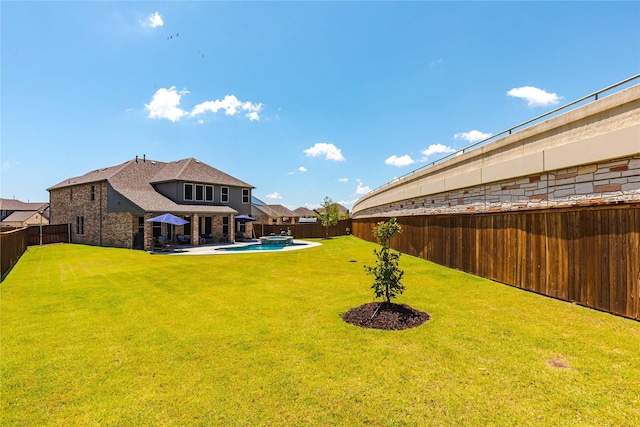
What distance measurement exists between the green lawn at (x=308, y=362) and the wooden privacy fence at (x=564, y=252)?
0.49 metres

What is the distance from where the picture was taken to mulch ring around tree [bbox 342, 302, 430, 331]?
21.3 feet

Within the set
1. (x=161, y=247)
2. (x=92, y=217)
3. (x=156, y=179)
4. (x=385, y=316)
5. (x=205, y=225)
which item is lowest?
(x=385, y=316)

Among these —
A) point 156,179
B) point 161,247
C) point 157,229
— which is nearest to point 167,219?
point 161,247

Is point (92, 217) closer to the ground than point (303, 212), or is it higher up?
closer to the ground

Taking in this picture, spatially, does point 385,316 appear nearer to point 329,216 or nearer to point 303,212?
point 329,216

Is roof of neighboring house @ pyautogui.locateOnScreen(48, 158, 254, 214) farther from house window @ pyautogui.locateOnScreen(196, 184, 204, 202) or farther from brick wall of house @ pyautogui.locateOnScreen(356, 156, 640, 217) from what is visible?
brick wall of house @ pyautogui.locateOnScreen(356, 156, 640, 217)

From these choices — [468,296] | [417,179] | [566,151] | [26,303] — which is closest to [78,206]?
[26,303]

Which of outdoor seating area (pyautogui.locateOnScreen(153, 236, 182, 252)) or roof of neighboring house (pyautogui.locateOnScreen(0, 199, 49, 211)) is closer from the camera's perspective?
outdoor seating area (pyautogui.locateOnScreen(153, 236, 182, 252))

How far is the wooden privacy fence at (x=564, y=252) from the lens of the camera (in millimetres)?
6352

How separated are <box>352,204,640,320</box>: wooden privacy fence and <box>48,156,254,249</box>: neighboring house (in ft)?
69.0

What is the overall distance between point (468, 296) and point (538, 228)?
104 inches

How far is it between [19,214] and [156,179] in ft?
218

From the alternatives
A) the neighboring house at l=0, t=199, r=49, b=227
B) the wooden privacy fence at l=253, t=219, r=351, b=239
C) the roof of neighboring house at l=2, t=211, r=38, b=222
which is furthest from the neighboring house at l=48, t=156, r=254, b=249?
the roof of neighboring house at l=2, t=211, r=38, b=222

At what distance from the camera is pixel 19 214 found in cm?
6906
